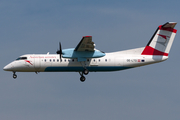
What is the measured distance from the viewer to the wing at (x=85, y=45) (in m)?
22.7

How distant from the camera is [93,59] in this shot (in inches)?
997

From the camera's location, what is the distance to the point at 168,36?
26.5 m

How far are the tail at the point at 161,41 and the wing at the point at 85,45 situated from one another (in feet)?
17.2

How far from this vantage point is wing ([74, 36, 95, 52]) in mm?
22664

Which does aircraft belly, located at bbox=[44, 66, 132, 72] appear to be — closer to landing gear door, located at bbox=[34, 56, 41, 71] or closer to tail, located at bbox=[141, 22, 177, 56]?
landing gear door, located at bbox=[34, 56, 41, 71]

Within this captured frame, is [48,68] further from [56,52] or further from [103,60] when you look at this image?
[103,60]

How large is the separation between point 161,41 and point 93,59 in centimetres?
657

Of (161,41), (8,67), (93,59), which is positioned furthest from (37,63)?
(161,41)

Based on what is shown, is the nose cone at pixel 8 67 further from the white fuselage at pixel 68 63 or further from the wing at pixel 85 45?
the wing at pixel 85 45

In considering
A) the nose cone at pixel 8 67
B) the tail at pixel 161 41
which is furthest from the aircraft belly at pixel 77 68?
the tail at pixel 161 41

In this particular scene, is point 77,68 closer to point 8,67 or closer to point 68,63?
point 68,63

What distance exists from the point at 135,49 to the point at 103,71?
3.58 meters

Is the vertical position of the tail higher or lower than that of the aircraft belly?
higher

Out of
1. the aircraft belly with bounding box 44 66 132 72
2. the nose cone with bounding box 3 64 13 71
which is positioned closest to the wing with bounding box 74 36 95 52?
the aircraft belly with bounding box 44 66 132 72
